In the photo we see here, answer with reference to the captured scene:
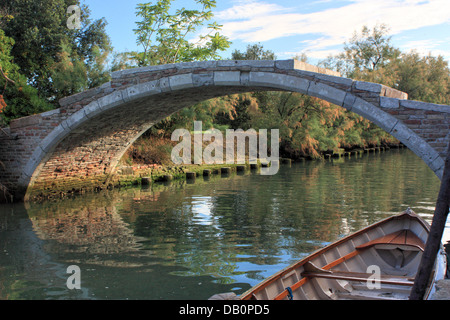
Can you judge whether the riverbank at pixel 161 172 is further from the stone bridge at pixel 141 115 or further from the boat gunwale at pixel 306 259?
the boat gunwale at pixel 306 259

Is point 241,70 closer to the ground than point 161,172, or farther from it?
farther from it

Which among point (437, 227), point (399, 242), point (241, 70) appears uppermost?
point (241, 70)

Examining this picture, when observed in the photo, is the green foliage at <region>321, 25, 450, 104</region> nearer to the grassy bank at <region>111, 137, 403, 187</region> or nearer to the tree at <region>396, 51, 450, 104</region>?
the tree at <region>396, 51, 450, 104</region>

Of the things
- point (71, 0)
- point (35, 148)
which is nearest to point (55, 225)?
point (35, 148)

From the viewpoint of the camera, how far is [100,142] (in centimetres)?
1218

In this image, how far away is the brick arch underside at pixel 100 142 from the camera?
10.4 m

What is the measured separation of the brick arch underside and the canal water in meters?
0.72

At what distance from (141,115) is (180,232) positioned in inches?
203

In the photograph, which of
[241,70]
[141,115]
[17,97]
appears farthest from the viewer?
[17,97]

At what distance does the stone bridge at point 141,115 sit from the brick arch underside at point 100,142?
1.1 inches

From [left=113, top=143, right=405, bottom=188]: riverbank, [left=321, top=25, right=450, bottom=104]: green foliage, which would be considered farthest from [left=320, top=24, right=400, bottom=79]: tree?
[left=113, top=143, right=405, bottom=188]: riverbank

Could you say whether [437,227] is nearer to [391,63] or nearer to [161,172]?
[161,172]

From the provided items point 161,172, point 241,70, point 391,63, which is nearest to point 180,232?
point 241,70

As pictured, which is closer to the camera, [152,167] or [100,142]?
[100,142]
